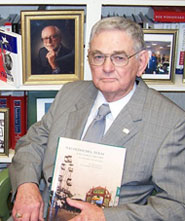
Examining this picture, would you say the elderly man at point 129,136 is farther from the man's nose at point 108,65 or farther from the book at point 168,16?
the book at point 168,16

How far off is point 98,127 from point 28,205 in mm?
422

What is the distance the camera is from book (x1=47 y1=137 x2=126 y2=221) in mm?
1342

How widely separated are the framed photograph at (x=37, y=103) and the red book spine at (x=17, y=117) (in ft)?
0.10

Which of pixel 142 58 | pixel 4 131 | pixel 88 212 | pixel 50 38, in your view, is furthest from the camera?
pixel 4 131

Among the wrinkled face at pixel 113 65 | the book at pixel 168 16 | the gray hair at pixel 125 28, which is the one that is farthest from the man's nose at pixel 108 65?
the book at pixel 168 16

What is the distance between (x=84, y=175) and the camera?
4.52 ft

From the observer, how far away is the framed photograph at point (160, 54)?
66.9 inches

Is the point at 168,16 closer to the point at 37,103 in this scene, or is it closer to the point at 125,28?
the point at 125,28

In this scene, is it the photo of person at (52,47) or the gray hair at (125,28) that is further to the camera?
the photo of person at (52,47)

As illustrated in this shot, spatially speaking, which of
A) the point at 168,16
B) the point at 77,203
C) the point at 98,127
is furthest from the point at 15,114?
the point at 168,16

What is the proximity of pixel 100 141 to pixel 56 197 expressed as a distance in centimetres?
29

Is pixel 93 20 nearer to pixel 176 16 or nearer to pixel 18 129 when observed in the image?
pixel 176 16

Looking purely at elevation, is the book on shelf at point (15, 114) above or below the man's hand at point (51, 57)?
below

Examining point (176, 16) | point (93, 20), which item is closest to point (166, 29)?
point (176, 16)
